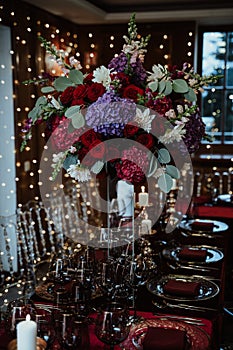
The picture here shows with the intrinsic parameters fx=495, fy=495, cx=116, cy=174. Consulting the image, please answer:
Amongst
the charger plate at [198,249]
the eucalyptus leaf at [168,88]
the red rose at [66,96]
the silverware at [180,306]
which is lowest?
the silverware at [180,306]

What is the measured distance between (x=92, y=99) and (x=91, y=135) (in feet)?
0.44

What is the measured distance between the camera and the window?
556 cm

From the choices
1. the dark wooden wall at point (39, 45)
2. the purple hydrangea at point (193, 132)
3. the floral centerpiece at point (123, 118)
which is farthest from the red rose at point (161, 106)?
the dark wooden wall at point (39, 45)

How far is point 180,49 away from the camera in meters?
5.31

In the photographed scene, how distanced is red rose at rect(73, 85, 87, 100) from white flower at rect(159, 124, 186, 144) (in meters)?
0.33

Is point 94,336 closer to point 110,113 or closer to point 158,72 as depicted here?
point 110,113

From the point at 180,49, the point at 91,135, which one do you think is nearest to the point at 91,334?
the point at 91,135

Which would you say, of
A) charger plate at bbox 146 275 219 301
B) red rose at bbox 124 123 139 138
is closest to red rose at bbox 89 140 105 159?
red rose at bbox 124 123 139 138

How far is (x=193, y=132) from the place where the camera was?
189 centimetres

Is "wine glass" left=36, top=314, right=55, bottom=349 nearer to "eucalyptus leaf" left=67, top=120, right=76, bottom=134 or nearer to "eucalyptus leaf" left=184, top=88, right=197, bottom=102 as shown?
"eucalyptus leaf" left=67, top=120, right=76, bottom=134

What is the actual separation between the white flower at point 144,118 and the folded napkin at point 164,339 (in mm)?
694

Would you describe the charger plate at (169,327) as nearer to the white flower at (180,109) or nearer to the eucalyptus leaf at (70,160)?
the eucalyptus leaf at (70,160)

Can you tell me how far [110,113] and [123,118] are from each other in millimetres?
49

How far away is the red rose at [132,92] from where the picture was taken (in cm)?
181
